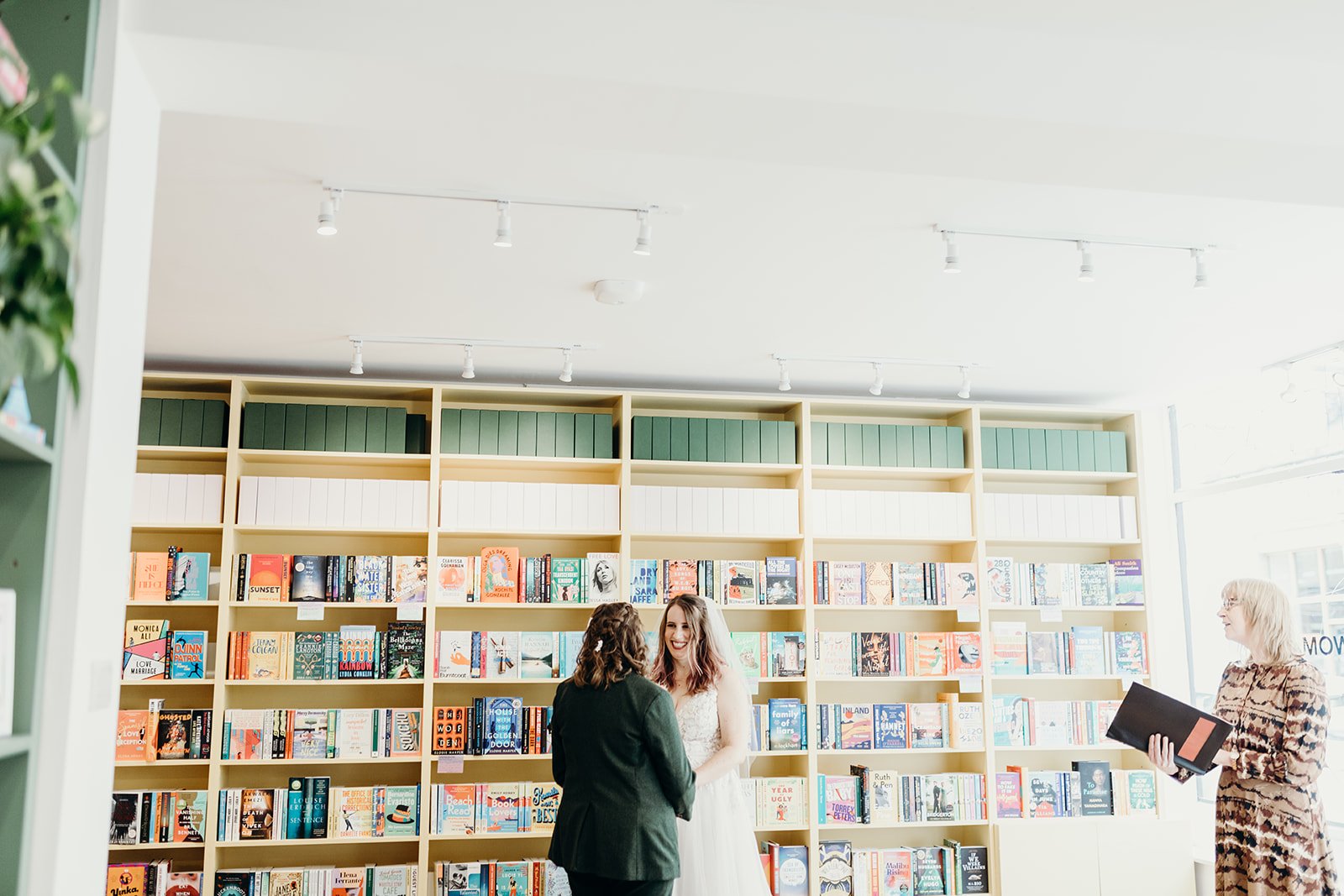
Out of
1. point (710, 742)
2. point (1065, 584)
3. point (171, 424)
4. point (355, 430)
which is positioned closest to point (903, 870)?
point (1065, 584)

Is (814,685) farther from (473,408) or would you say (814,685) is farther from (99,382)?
(99,382)

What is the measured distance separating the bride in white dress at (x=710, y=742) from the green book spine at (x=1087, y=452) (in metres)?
2.58

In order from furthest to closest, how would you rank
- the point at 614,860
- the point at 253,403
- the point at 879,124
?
the point at 253,403 → the point at 614,860 → the point at 879,124

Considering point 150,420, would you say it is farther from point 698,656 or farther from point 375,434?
point 698,656

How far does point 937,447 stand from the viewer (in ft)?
18.5

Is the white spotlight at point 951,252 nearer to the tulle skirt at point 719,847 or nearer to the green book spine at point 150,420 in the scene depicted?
the tulle skirt at point 719,847

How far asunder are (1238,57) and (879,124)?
2.77 feet

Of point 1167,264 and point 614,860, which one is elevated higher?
point 1167,264

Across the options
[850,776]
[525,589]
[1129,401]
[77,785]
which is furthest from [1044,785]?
[77,785]

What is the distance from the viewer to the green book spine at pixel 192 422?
5004mm

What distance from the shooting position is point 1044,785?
541 centimetres

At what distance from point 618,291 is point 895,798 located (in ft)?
9.37

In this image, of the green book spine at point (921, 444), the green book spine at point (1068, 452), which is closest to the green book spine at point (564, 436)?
the green book spine at point (921, 444)

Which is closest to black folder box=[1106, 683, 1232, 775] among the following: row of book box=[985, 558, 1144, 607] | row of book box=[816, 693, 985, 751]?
row of book box=[816, 693, 985, 751]
